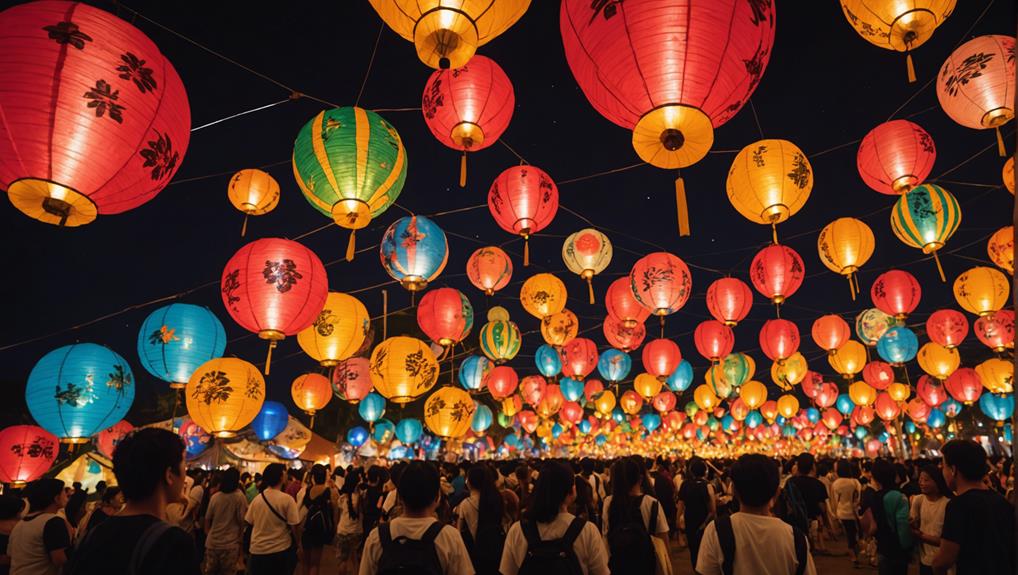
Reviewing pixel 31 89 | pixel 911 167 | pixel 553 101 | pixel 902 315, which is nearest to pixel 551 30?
pixel 553 101

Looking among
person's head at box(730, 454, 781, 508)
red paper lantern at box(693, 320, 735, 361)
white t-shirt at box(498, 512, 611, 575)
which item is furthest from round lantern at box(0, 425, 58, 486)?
red paper lantern at box(693, 320, 735, 361)

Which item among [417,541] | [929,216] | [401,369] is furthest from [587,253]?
[417,541]

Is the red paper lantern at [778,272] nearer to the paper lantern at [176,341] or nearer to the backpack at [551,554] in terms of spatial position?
the backpack at [551,554]

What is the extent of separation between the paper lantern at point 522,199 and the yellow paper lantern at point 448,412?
4.93m

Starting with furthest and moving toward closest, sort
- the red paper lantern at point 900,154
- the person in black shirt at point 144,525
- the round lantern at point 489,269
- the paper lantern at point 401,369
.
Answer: the paper lantern at point 401,369 < the round lantern at point 489,269 < the red paper lantern at point 900,154 < the person in black shirt at point 144,525

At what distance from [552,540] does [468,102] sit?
3.61 m

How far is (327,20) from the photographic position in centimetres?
937

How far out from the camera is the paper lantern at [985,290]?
7.84 meters

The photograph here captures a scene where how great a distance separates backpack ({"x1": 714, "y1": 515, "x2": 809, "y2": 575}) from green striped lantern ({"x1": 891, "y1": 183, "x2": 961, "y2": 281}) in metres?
5.30

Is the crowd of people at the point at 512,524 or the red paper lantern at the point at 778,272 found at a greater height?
the red paper lantern at the point at 778,272

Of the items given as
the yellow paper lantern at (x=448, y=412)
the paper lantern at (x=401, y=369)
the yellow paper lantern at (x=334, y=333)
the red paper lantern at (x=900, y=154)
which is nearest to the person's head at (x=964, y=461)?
the red paper lantern at (x=900, y=154)

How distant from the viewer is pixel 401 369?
809 centimetres

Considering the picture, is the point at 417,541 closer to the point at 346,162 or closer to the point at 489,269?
the point at 346,162

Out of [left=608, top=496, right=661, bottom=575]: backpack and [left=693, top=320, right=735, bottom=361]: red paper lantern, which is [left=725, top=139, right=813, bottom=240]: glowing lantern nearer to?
[left=608, top=496, right=661, bottom=575]: backpack
